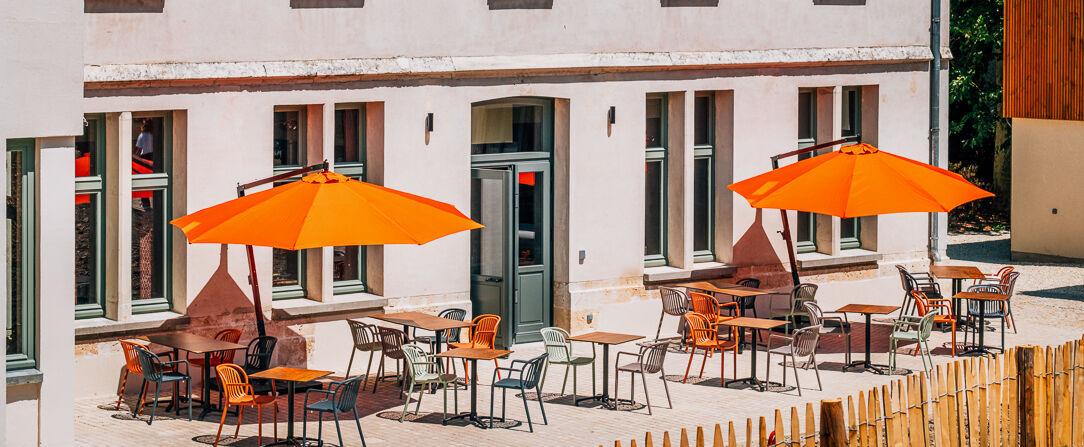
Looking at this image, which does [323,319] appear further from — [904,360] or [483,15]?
[904,360]

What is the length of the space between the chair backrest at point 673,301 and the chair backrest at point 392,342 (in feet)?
14.1

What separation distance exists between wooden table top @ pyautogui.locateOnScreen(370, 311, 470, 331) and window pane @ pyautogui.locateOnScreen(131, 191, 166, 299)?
7.79ft

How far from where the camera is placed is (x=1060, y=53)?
28297mm

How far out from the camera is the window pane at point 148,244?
16.6m

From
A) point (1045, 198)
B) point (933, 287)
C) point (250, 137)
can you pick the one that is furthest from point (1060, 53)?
point (250, 137)

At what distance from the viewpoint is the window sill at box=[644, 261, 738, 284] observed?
20.4 m

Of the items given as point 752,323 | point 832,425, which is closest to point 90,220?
point 752,323

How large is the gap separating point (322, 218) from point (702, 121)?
8.08 meters

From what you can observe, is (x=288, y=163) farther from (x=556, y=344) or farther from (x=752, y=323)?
(x=752, y=323)

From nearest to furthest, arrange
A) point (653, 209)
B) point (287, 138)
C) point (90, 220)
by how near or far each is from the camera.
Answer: point (90, 220)
point (287, 138)
point (653, 209)

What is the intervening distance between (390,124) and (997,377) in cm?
830

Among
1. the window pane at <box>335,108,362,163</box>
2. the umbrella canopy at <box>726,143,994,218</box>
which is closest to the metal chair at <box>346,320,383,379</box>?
the window pane at <box>335,108,362,163</box>

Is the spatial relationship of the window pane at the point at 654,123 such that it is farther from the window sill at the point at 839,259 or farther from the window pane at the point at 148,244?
the window pane at the point at 148,244

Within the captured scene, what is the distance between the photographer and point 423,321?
16.8m
